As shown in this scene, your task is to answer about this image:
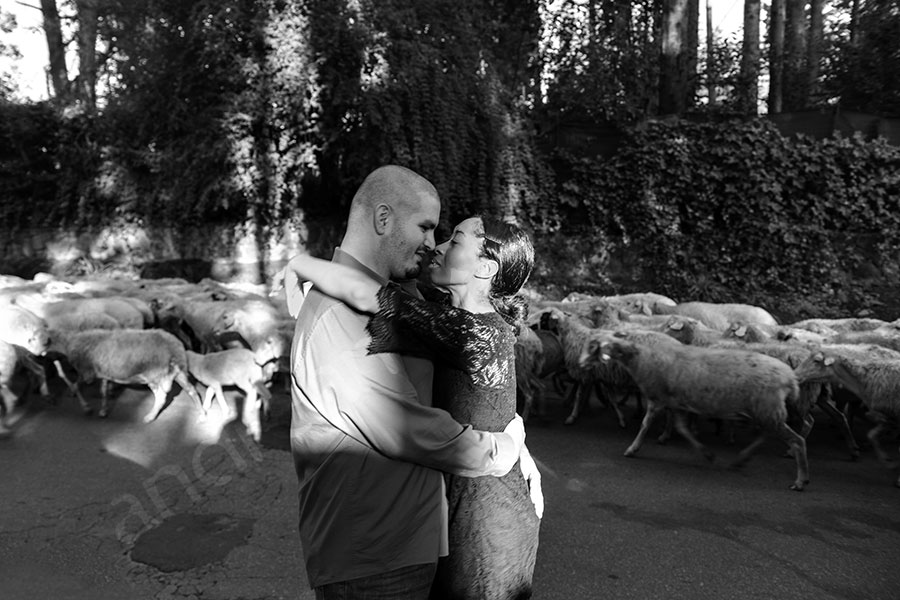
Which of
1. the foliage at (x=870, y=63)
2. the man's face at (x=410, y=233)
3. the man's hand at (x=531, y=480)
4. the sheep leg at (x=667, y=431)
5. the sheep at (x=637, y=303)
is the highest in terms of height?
the foliage at (x=870, y=63)

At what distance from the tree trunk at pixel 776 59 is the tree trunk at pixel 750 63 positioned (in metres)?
0.41

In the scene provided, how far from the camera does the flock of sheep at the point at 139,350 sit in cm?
662

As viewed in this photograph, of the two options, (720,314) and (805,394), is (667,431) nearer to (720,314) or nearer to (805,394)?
(805,394)

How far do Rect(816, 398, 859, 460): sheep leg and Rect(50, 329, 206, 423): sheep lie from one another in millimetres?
6341

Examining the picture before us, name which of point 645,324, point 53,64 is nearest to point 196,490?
point 645,324

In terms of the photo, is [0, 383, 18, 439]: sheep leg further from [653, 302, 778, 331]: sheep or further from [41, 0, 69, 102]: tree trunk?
[41, 0, 69, 102]: tree trunk

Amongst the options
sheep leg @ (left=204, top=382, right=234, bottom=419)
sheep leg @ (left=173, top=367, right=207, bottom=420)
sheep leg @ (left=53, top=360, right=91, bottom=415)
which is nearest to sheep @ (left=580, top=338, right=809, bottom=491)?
sheep leg @ (left=204, top=382, right=234, bottom=419)

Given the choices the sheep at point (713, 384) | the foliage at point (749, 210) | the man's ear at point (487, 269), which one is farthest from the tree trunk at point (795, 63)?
the man's ear at point (487, 269)

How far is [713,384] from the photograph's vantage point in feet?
18.1

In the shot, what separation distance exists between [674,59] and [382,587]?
54.3ft

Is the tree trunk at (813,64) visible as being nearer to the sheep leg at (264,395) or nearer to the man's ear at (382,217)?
the sheep leg at (264,395)

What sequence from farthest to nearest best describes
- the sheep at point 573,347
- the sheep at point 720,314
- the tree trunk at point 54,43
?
the tree trunk at point 54,43 → the sheep at point 720,314 → the sheep at point 573,347

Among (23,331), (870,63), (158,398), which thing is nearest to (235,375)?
(158,398)

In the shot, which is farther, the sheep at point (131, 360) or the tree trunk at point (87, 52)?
the tree trunk at point (87, 52)
